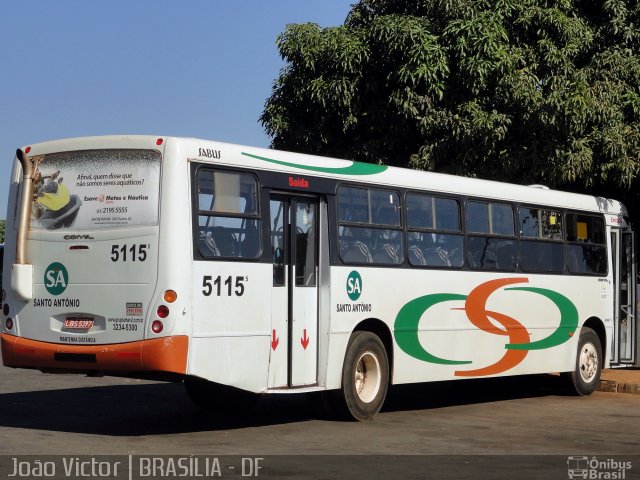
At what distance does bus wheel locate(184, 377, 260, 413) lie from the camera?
584 inches

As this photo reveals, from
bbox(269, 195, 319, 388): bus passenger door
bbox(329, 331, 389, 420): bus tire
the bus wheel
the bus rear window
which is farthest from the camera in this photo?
the bus wheel

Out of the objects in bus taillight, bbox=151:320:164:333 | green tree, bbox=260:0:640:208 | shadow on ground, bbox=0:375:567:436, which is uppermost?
green tree, bbox=260:0:640:208

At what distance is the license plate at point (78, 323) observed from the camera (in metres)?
12.2

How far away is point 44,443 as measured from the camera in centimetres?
1134

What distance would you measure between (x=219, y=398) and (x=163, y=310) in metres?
3.35

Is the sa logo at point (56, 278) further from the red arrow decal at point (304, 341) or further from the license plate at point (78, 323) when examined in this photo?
the red arrow decal at point (304, 341)

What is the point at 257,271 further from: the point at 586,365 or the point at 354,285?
the point at 586,365

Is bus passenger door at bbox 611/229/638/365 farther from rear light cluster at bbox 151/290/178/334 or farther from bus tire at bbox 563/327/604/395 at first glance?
rear light cluster at bbox 151/290/178/334

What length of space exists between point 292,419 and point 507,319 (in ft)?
13.3

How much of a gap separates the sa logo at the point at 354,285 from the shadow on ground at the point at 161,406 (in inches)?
62.4

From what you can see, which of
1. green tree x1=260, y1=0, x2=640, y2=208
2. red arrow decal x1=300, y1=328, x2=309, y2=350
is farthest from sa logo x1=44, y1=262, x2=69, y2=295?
green tree x1=260, y1=0, x2=640, y2=208

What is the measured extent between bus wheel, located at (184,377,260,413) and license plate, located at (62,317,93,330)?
111 inches

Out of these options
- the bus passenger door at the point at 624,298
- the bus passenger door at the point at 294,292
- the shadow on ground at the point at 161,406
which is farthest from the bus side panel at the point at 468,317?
the shadow on ground at the point at 161,406

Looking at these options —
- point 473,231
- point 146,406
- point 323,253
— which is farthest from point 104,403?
point 473,231
